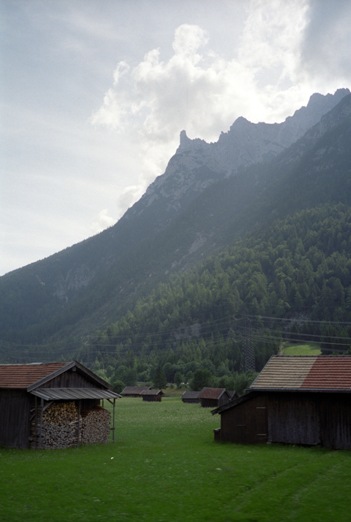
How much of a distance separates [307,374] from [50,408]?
55.3 ft

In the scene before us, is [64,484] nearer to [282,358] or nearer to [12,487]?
[12,487]

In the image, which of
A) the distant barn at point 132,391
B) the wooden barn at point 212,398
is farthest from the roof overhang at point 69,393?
the distant barn at point 132,391

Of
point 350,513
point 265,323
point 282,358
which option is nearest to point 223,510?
point 350,513

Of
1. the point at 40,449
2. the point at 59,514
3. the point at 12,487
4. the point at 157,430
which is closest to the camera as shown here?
the point at 59,514

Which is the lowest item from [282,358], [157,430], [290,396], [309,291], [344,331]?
[157,430]

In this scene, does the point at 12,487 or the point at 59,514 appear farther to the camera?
the point at 12,487

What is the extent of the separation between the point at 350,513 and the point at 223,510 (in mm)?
4035

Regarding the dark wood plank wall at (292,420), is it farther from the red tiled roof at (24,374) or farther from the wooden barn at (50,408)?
the red tiled roof at (24,374)

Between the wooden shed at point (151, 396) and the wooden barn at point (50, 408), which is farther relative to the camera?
the wooden shed at point (151, 396)

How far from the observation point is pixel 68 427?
33.9 m

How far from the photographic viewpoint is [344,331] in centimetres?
14312

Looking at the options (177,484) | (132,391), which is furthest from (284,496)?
(132,391)

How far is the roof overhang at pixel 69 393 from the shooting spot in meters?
32.4

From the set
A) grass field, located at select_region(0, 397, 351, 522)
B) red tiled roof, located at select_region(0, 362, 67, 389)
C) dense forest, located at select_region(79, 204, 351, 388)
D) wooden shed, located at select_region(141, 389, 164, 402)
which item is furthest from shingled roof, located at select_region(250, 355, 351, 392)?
dense forest, located at select_region(79, 204, 351, 388)
